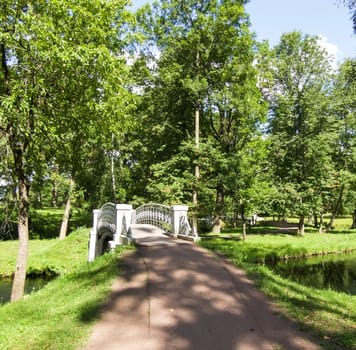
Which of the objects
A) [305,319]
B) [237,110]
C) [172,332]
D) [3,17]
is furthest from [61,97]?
[237,110]

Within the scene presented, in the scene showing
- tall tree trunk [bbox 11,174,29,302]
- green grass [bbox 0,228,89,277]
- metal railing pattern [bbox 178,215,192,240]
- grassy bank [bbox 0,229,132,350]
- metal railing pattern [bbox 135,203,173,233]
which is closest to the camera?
grassy bank [bbox 0,229,132,350]

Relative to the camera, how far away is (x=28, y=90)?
305 inches

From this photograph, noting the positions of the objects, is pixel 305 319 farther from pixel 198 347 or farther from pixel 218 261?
pixel 218 261

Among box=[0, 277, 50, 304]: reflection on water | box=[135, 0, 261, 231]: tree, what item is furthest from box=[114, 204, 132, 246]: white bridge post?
box=[135, 0, 261, 231]: tree

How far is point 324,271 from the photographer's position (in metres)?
15.9

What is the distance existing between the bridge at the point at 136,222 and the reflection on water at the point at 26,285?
7.73 feet

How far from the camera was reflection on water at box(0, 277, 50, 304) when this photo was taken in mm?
13059

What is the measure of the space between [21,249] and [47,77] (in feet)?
13.5

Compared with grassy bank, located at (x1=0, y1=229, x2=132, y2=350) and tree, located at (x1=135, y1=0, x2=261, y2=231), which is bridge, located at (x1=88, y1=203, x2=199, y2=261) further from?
tree, located at (x1=135, y1=0, x2=261, y2=231)

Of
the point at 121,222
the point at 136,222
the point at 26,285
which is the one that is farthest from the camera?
the point at 136,222

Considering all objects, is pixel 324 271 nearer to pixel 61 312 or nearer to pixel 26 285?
pixel 26 285

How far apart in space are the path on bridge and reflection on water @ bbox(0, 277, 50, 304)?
729 cm

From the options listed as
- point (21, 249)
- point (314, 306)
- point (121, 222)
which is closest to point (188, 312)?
point (314, 306)

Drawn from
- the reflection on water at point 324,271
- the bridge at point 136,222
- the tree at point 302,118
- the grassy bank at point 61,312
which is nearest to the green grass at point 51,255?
the bridge at point 136,222
